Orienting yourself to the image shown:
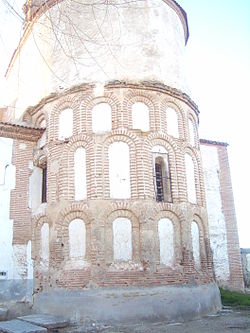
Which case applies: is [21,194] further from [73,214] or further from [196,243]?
[196,243]

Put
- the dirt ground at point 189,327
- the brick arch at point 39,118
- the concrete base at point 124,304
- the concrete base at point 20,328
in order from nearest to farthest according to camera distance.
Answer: the concrete base at point 20,328 → the dirt ground at point 189,327 → the concrete base at point 124,304 → the brick arch at point 39,118

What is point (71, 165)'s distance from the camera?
10.4 m

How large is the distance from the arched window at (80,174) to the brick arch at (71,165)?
11cm

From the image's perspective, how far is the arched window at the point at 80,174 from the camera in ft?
33.2

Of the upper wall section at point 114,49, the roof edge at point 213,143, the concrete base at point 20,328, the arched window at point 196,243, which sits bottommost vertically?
the concrete base at point 20,328

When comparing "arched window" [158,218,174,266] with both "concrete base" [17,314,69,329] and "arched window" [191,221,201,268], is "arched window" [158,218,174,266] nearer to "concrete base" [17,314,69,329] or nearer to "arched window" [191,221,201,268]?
"arched window" [191,221,201,268]

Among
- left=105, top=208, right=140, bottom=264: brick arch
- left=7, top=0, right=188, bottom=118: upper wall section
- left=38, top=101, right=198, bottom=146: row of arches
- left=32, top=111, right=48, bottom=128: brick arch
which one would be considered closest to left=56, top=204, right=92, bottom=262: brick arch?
left=105, top=208, right=140, bottom=264: brick arch

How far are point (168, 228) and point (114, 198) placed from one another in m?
1.79

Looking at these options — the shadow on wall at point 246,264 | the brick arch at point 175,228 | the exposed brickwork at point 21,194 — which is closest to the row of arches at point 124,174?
the brick arch at point 175,228

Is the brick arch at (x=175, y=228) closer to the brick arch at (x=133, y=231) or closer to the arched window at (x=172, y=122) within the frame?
the brick arch at (x=133, y=231)

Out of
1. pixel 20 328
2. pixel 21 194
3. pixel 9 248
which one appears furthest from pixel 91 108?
pixel 20 328

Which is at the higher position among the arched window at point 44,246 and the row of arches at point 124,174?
the row of arches at point 124,174

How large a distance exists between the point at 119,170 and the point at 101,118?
177 cm

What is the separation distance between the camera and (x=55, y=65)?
467 inches
